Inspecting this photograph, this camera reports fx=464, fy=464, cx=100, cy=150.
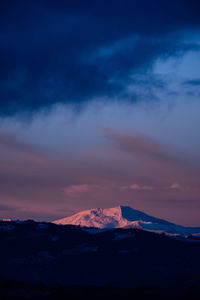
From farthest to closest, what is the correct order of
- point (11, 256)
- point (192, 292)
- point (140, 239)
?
point (140, 239), point (11, 256), point (192, 292)

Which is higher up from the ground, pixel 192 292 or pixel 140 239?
pixel 140 239

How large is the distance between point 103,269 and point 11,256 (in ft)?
117

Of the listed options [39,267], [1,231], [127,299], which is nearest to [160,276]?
[39,267]

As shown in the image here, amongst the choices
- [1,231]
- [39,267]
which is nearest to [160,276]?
[39,267]

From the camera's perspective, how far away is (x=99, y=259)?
172375mm

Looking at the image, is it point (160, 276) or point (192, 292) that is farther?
point (160, 276)

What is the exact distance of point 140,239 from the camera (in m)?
187

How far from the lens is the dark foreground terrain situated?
145 metres

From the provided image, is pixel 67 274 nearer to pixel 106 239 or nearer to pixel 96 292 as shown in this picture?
pixel 106 239

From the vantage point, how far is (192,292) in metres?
92.1

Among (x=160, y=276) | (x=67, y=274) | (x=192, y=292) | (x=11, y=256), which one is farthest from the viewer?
(x=11, y=256)

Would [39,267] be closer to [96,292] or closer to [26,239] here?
[26,239]

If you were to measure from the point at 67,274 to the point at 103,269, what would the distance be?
1333 centimetres

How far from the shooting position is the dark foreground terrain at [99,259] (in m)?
145
